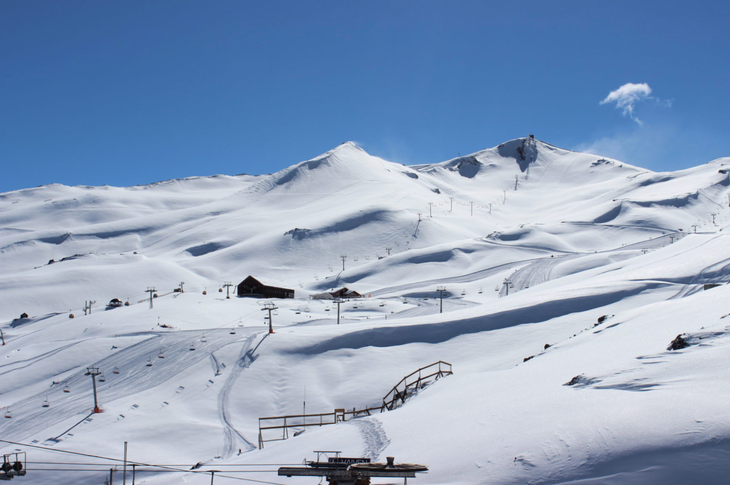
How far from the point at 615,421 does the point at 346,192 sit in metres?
183

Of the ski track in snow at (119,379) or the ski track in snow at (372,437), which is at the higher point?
the ski track in snow at (372,437)

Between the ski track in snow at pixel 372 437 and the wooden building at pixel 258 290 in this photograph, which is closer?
the ski track in snow at pixel 372 437

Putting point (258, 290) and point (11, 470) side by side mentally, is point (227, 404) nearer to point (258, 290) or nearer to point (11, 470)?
point (11, 470)

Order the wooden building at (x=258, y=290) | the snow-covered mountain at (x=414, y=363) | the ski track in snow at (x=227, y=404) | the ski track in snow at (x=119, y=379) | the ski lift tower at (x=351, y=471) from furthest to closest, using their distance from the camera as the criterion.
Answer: the wooden building at (x=258, y=290), the ski track in snow at (x=119, y=379), the ski track in snow at (x=227, y=404), the snow-covered mountain at (x=414, y=363), the ski lift tower at (x=351, y=471)

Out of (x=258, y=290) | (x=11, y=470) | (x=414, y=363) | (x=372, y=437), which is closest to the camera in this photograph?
(x=372, y=437)

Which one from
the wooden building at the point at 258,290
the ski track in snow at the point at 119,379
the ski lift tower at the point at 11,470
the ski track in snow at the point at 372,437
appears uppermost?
the wooden building at the point at 258,290

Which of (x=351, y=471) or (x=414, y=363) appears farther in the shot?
(x=414, y=363)

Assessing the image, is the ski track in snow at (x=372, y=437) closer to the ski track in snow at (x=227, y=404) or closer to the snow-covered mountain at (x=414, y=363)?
the snow-covered mountain at (x=414, y=363)

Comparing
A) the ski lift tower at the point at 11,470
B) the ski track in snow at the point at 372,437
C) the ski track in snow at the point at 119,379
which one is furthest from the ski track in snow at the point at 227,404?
the ski track in snow at the point at 372,437

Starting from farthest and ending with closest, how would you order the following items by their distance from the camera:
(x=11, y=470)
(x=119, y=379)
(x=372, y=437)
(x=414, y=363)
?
1. (x=119, y=379)
2. (x=414, y=363)
3. (x=11, y=470)
4. (x=372, y=437)

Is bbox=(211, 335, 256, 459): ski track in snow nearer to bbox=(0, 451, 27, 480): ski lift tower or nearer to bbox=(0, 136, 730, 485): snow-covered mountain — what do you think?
bbox=(0, 136, 730, 485): snow-covered mountain

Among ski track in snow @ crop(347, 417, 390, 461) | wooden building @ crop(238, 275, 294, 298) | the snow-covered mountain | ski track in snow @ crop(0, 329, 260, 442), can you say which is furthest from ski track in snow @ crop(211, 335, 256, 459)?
wooden building @ crop(238, 275, 294, 298)

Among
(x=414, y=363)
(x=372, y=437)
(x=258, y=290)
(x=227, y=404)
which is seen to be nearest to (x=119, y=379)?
(x=227, y=404)

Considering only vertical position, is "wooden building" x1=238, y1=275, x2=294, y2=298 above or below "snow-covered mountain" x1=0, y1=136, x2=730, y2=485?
above
